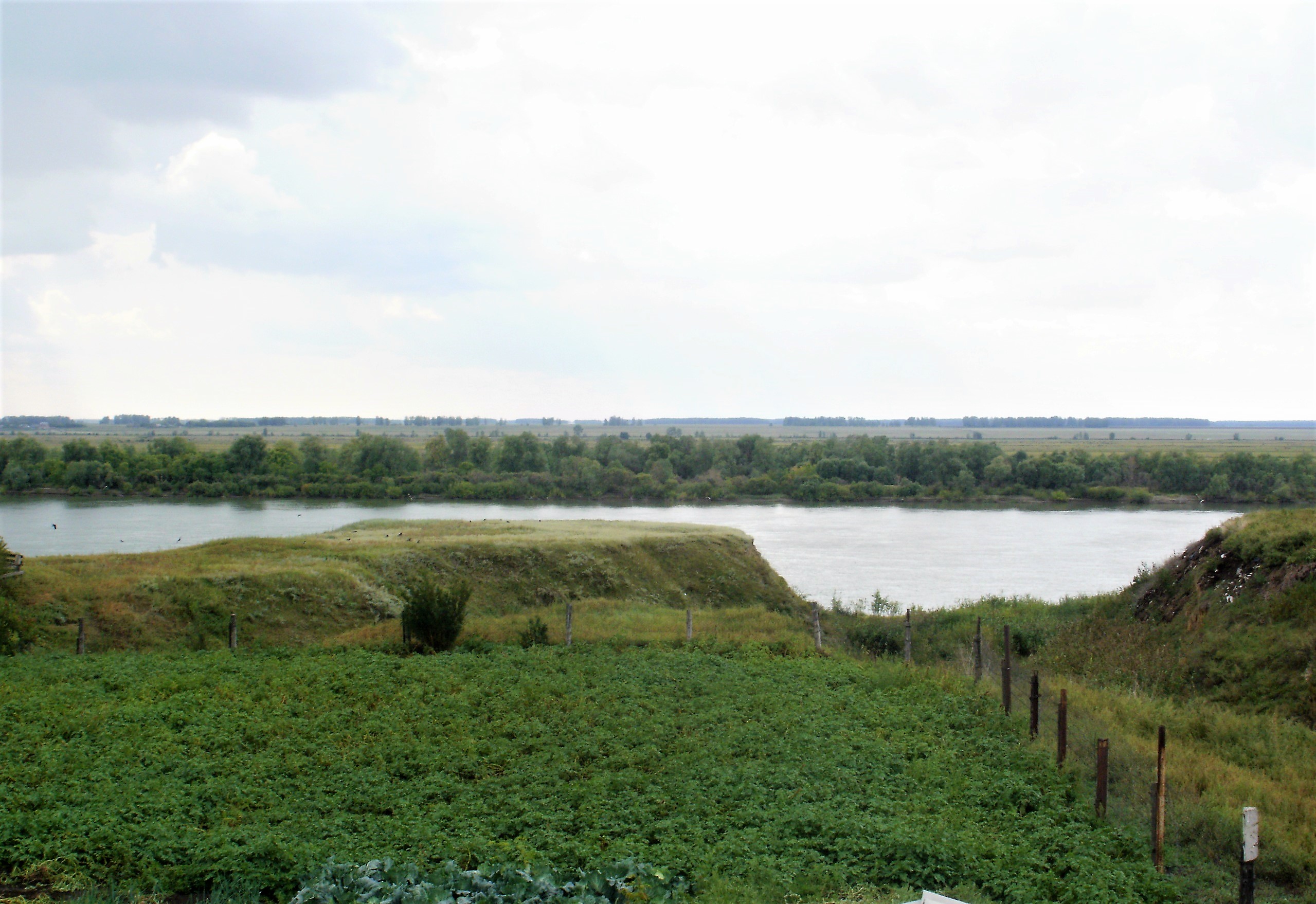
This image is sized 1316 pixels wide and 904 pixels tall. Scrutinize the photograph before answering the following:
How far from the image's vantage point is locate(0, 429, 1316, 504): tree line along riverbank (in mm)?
89938

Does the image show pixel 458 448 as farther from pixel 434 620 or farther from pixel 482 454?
pixel 434 620

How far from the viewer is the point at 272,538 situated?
3559 cm

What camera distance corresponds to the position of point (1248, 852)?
6.38 m

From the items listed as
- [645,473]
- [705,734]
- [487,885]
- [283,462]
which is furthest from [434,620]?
[283,462]

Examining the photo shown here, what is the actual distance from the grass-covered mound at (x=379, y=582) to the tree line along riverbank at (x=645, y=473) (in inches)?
2045

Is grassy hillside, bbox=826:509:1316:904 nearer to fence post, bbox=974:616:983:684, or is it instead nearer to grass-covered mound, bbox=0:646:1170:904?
fence post, bbox=974:616:983:684

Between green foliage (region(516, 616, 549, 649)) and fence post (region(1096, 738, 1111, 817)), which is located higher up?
fence post (region(1096, 738, 1111, 817))

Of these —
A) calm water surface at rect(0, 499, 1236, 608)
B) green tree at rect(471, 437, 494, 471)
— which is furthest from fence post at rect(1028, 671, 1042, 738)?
green tree at rect(471, 437, 494, 471)

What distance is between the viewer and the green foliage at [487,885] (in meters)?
6.83

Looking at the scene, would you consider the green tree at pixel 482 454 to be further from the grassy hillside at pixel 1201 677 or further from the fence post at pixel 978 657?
the fence post at pixel 978 657

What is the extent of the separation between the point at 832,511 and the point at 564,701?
75.4m

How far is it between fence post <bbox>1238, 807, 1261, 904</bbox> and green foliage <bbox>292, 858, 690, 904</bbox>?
440cm

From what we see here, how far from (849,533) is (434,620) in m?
52.2

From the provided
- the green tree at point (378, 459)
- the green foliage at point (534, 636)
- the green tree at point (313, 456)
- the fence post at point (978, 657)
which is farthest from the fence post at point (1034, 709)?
the green tree at point (313, 456)
